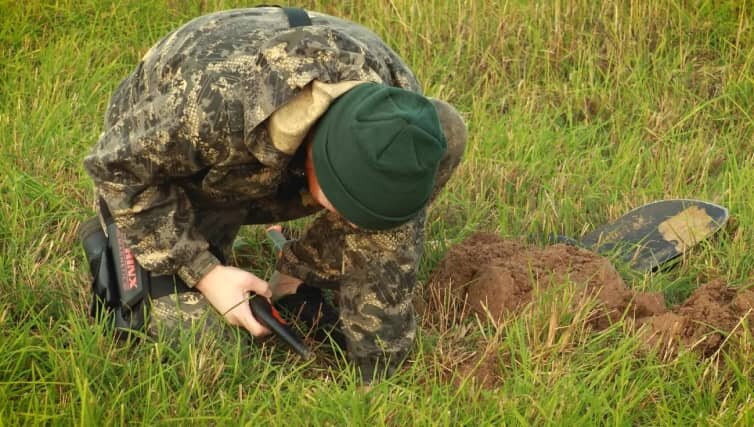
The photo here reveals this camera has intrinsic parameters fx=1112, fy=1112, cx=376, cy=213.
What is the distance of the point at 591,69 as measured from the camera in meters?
4.42

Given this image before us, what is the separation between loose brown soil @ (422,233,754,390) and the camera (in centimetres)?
292

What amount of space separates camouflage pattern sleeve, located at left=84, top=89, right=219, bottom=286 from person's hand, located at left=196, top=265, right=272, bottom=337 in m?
0.04

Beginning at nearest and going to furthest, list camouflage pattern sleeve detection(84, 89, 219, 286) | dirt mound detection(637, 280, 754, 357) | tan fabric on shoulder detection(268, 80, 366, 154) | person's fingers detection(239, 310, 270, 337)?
tan fabric on shoulder detection(268, 80, 366, 154)
camouflage pattern sleeve detection(84, 89, 219, 286)
person's fingers detection(239, 310, 270, 337)
dirt mound detection(637, 280, 754, 357)

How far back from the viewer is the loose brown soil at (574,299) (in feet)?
9.58

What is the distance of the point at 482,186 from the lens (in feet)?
12.4

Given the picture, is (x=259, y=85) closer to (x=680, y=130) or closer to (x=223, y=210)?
(x=223, y=210)

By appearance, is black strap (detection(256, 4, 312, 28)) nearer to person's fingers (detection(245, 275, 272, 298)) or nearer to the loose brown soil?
person's fingers (detection(245, 275, 272, 298))

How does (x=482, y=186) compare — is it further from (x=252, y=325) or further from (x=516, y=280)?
(x=252, y=325)

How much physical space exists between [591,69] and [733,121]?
22.9 inches

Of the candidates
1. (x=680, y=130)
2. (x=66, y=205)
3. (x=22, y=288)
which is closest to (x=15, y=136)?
(x=66, y=205)

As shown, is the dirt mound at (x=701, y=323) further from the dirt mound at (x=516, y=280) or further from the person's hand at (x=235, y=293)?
the person's hand at (x=235, y=293)

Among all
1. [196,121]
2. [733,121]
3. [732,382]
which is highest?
[196,121]

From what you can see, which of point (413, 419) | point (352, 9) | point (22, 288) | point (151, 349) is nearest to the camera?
point (413, 419)

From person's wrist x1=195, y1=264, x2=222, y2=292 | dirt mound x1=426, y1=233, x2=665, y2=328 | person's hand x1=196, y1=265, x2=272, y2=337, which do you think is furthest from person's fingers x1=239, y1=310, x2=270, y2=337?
dirt mound x1=426, y1=233, x2=665, y2=328
